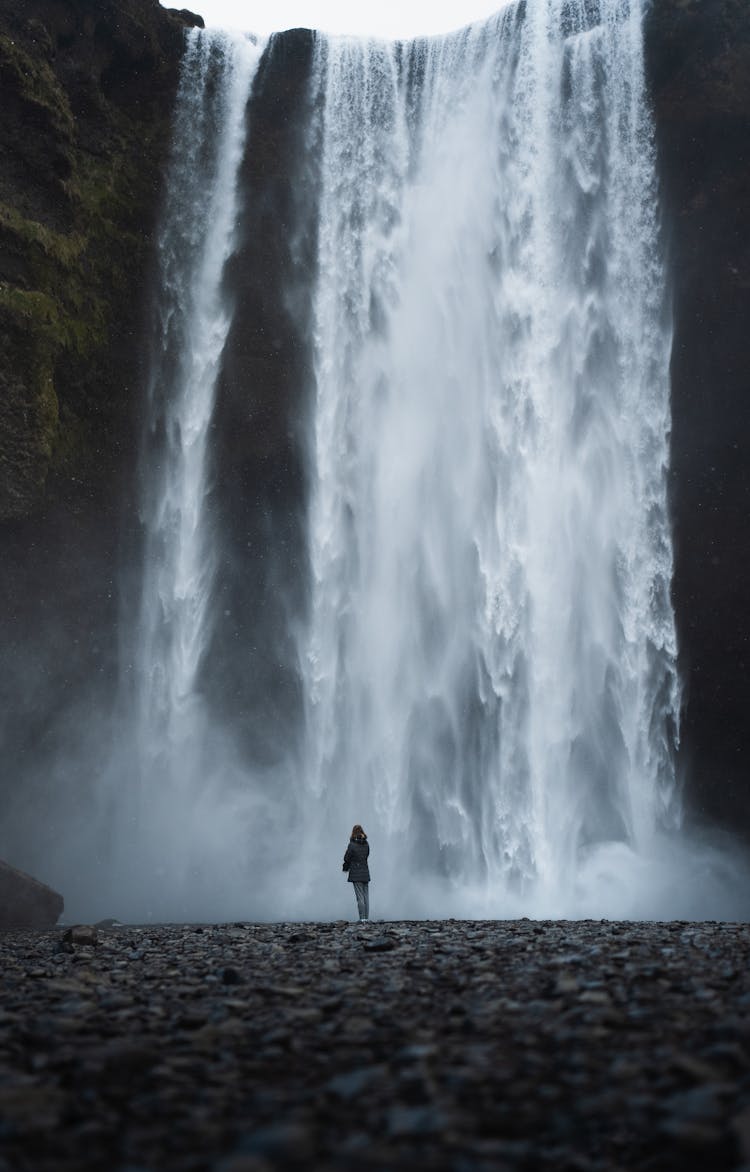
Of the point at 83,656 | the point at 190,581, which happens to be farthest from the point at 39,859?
the point at 190,581

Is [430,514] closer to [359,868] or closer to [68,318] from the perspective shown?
[68,318]

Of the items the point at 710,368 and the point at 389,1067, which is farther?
the point at 710,368

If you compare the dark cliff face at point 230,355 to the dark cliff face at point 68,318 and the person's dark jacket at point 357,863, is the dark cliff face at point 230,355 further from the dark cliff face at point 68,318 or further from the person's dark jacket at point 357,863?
the person's dark jacket at point 357,863

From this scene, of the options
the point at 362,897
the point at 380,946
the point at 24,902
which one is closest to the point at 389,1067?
the point at 380,946

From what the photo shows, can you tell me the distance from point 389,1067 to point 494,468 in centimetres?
2191

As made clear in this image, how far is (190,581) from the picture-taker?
25391 millimetres

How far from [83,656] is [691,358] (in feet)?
61.7

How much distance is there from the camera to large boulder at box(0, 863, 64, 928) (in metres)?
18.2

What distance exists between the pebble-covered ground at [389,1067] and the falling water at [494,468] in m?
15.9

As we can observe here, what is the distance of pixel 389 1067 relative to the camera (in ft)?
13.0

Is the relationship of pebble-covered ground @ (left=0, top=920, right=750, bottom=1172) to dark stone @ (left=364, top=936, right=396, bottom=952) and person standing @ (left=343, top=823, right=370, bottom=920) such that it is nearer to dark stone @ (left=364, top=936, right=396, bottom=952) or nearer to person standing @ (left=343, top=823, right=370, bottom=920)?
dark stone @ (left=364, top=936, right=396, bottom=952)

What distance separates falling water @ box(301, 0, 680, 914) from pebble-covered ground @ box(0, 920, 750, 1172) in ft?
52.1

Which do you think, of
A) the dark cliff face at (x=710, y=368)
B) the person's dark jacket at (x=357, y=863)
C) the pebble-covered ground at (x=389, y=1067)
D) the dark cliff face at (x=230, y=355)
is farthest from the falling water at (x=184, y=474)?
the pebble-covered ground at (x=389, y=1067)

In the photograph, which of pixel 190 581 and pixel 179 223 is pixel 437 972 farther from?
pixel 179 223
